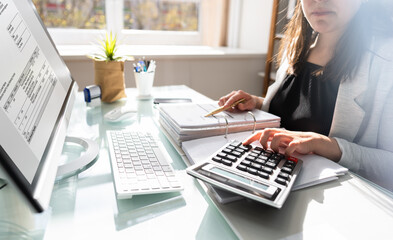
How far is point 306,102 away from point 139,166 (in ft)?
2.24

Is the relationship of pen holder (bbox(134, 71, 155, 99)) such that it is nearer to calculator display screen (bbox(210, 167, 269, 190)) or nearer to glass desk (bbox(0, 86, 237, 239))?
glass desk (bbox(0, 86, 237, 239))

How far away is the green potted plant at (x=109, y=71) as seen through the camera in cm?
110

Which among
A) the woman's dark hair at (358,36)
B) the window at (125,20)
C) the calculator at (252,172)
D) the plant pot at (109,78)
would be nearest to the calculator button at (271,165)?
the calculator at (252,172)

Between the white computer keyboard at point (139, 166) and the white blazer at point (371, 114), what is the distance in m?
0.44

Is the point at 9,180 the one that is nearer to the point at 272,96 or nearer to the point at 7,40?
the point at 7,40

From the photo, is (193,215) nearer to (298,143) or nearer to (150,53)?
(298,143)

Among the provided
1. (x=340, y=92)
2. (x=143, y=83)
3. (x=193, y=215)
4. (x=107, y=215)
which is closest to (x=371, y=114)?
(x=340, y=92)

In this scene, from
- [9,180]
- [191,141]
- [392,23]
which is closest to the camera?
[9,180]

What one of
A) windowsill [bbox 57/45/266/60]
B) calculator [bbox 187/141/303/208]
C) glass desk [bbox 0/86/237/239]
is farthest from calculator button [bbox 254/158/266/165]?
windowsill [bbox 57/45/266/60]

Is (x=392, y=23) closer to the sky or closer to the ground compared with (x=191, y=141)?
closer to the sky

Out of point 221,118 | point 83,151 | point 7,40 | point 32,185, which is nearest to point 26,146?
point 32,185

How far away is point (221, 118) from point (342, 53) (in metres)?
0.46

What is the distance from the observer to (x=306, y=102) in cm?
101

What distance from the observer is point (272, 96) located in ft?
3.70
